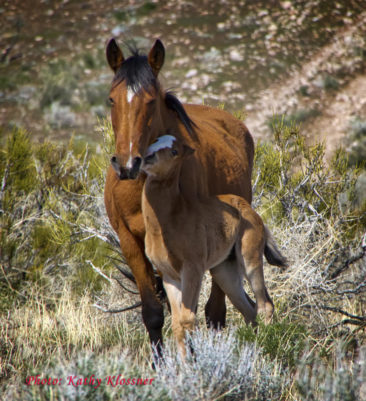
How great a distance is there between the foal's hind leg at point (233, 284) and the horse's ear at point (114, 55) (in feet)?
5.82

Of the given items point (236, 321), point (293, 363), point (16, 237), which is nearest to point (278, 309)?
point (236, 321)

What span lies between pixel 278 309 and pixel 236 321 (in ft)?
1.59

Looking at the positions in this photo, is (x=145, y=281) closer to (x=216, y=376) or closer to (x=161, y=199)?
(x=161, y=199)

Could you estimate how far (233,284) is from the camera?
15.1 ft


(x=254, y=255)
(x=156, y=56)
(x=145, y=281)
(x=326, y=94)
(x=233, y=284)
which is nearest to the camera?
(x=254, y=255)

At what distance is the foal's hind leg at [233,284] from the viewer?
180 inches

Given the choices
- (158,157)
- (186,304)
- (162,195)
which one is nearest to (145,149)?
(158,157)

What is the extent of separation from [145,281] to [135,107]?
1.67 metres

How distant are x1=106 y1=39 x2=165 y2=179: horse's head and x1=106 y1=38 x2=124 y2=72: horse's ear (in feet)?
0.05

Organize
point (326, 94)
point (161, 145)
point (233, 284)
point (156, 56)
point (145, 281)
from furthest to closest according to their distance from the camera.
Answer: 1. point (326, 94)
2. point (145, 281)
3. point (233, 284)
4. point (156, 56)
5. point (161, 145)

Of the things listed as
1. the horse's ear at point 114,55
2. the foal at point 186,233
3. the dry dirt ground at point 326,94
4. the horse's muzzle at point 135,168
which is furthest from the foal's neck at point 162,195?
the dry dirt ground at point 326,94

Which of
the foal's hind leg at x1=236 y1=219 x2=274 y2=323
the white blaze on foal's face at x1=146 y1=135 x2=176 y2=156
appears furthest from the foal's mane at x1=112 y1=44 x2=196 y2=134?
the foal's hind leg at x1=236 y1=219 x2=274 y2=323

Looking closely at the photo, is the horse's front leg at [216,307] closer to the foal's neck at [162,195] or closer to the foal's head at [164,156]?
the foal's neck at [162,195]

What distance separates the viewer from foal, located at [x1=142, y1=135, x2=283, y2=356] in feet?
12.6
